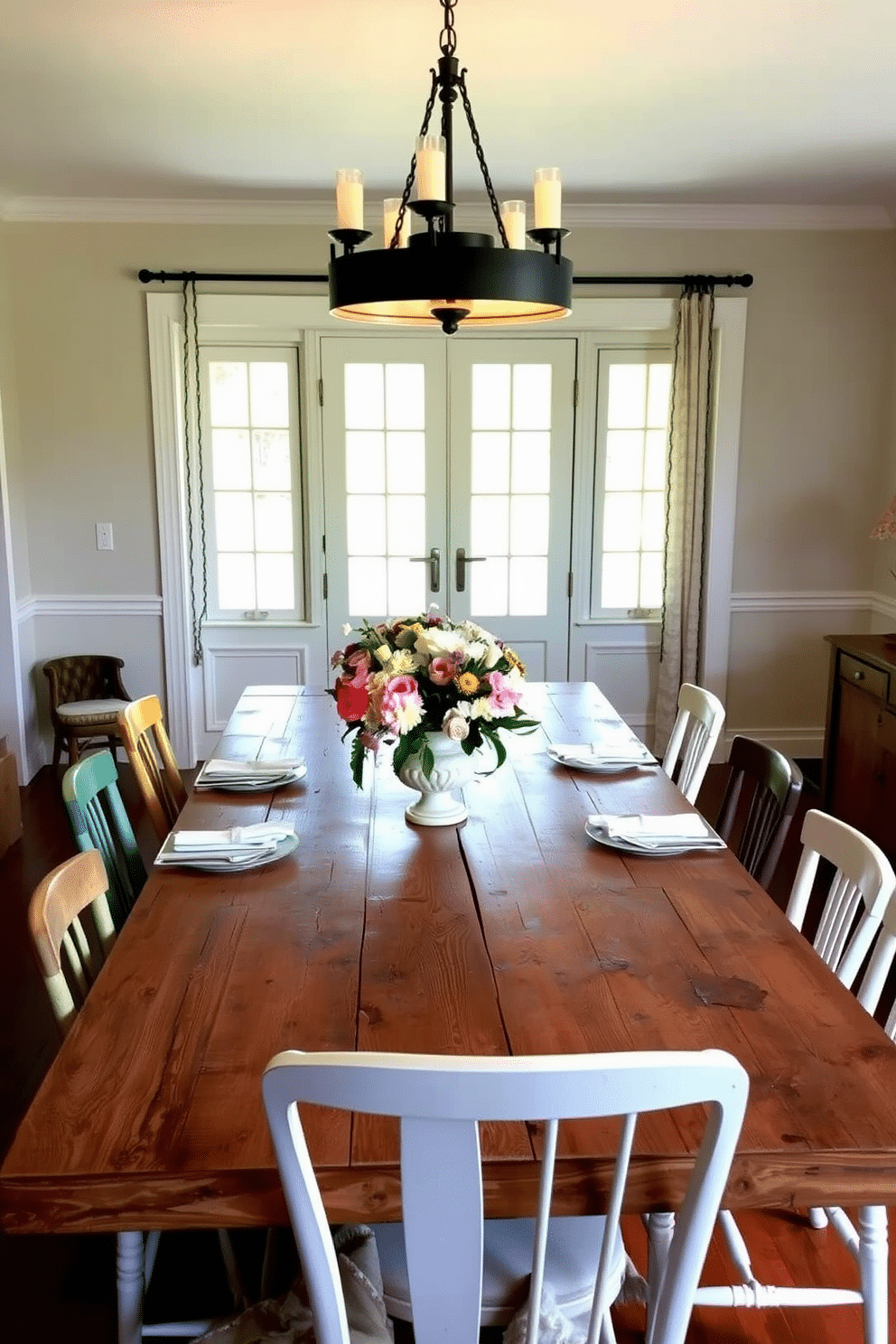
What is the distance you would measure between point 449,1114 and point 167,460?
4.49 metres

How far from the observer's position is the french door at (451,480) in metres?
5.23

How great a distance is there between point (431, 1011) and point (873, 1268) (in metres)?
0.83

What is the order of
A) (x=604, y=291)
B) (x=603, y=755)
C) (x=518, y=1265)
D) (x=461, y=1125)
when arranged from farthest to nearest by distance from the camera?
(x=604, y=291) → (x=603, y=755) → (x=518, y=1265) → (x=461, y=1125)

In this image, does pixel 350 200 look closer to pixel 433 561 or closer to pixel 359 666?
pixel 359 666

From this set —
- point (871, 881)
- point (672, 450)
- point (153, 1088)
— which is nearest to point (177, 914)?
point (153, 1088)

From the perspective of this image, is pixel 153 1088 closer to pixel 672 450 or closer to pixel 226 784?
pixel 226 784

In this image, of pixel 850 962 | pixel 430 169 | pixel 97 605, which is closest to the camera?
pixel 850 962

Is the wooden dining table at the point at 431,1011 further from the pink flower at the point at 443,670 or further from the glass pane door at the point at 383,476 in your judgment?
the glass pane door at the point at 383,476

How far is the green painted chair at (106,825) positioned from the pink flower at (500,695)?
895 mm

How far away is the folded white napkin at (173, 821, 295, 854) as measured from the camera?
2307mm

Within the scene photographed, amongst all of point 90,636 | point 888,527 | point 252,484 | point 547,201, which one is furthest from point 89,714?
point 888,527

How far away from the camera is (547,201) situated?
7.64ft

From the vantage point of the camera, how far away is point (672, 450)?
5242 mm

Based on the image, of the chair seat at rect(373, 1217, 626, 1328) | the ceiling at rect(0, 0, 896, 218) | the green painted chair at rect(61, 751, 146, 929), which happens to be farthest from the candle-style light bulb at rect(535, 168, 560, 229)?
the chair seat at rect(373, 1217, 626, 1328)
